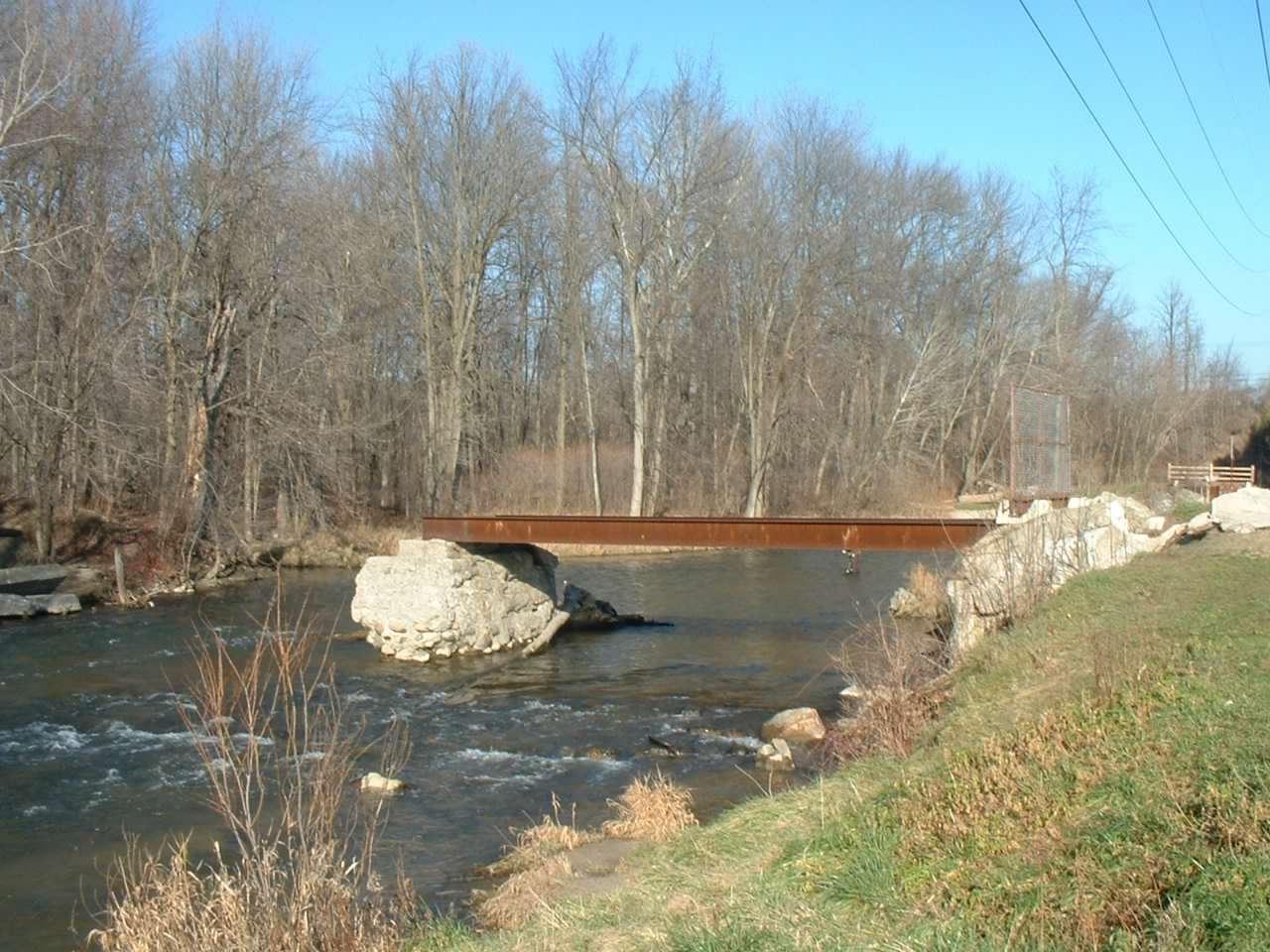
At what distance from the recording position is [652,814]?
10.8m

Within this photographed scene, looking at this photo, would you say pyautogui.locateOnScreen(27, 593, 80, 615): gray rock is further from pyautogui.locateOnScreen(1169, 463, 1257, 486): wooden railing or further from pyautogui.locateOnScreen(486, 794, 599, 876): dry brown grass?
pyautogui.locateOnScreen(1169, 463, 1257, 486): wooden railing

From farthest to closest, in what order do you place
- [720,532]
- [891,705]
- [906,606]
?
[906,606], [720,532], [891,705]

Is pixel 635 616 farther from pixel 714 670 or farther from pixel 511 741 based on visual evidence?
pixel 511 741

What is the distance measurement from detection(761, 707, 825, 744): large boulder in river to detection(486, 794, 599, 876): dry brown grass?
187 inches

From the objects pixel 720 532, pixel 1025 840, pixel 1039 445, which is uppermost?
pixel 1039 445

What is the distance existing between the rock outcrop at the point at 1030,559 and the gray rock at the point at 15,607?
19.3 m

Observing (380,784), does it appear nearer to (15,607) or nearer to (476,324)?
(15,607)

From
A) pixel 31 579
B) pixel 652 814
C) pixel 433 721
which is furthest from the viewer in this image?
pixel 31 579

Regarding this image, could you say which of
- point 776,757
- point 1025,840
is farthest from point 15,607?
point 1025,840

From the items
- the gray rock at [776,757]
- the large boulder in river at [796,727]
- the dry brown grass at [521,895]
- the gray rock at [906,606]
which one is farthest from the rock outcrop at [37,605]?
the dry brown grass at [521,895]

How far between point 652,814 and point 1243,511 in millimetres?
9611

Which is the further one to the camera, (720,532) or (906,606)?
(906,606)

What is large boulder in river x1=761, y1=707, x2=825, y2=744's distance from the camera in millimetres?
15188

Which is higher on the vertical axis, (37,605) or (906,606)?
(37,605)
